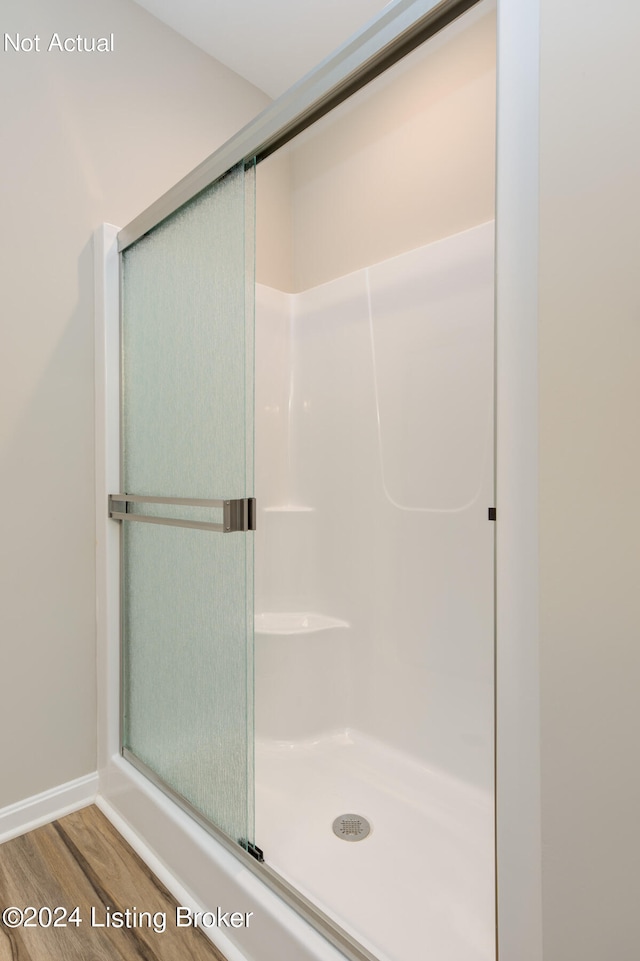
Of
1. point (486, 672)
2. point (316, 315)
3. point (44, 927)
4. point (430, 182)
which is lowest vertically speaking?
point (44, 927)

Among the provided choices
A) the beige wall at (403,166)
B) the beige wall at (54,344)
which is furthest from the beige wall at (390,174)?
the beige wall at (54,344)

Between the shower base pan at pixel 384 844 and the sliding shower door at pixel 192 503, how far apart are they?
28 cm

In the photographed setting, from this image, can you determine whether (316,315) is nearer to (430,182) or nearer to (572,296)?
(430,182)

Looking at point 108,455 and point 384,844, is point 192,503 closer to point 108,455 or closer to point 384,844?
point 108,455

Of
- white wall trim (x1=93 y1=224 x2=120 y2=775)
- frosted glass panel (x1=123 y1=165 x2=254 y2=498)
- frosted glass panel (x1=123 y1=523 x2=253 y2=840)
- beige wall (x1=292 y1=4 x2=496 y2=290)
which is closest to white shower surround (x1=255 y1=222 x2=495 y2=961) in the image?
beige wall (x1=292 y1=4 x2=496 y2=290)

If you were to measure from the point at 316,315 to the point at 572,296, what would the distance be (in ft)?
5.22

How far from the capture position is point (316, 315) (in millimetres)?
2146

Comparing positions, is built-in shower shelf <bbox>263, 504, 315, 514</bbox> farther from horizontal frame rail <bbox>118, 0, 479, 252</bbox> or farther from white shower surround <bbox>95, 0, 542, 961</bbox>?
white shower surround <bbox>95, 0, 542, 961</bbox>

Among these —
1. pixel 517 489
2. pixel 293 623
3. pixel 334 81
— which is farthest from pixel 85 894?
pixel 334 81

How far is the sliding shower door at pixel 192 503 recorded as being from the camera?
1.19 metres

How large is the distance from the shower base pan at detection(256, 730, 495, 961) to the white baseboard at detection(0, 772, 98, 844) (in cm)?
53

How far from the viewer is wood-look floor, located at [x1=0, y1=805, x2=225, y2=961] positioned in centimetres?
115

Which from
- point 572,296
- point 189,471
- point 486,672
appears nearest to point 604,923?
Answer: point 572,296

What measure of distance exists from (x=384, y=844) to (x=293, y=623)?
77 cm
